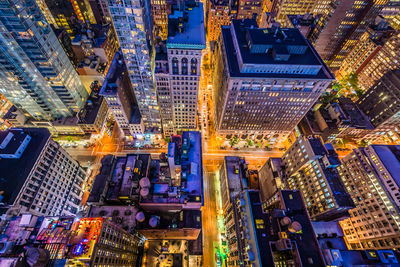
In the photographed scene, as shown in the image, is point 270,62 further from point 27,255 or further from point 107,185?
point 27,255

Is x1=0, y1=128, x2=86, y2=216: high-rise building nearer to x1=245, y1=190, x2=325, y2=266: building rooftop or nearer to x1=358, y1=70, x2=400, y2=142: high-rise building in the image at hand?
x1=245, y1=190, x2=325, y2=266: building rooftop

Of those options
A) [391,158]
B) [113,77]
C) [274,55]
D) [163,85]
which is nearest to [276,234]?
[391,158]

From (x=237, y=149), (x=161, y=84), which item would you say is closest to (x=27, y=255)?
(x=161, y=84)

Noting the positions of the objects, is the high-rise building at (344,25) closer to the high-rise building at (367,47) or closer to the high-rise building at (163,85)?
the high-rise building at (367,47)

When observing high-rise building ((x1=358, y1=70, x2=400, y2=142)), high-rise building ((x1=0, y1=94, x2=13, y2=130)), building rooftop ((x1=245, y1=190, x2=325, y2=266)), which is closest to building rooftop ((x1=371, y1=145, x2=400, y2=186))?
high-rise building ((x1=358, y1=70, x2=400, y2=142))

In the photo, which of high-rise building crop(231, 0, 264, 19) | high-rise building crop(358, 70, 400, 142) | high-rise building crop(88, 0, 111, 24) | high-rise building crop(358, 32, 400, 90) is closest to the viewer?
high-rise building crop(358, 70, 400, 142)
